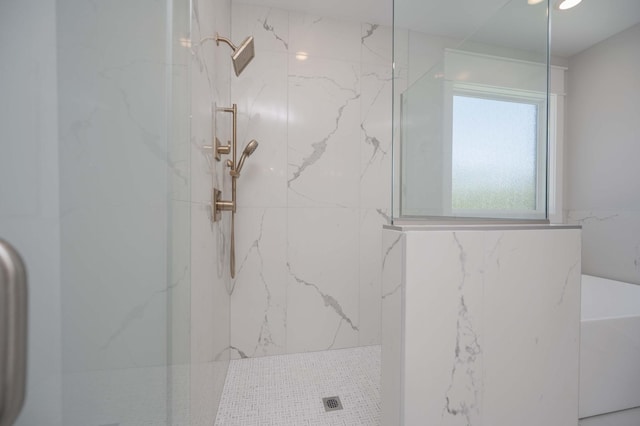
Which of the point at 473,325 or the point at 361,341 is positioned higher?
the point at 473,325

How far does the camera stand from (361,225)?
6.50 feet

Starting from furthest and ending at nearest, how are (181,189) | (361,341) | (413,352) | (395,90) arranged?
(361,341)
(395,90)
(413,352)
(181,189)

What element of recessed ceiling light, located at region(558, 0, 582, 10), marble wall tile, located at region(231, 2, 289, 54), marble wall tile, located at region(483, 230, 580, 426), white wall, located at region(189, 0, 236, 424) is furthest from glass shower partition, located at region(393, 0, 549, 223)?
recessed ceiling light, located at region(558, 0, 582, 10)

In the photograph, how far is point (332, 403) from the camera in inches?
54.2

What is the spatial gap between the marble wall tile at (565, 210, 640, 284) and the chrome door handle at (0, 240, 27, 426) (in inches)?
112

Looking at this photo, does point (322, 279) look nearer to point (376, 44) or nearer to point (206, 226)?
point (206, 226)

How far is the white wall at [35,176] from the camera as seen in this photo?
0.34 metres

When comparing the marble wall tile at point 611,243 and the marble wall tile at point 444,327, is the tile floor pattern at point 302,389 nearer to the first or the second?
the marble wall tile at point 444,327

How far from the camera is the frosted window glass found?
44.3 inches

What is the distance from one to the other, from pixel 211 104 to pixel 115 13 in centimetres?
73

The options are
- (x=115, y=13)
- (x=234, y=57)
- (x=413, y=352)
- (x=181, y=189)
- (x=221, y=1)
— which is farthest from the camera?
(x=221, y=1)

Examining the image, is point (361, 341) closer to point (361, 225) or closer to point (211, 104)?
point (361, 225)

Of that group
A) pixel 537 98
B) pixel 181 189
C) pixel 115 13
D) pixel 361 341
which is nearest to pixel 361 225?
A: pixel 361 341

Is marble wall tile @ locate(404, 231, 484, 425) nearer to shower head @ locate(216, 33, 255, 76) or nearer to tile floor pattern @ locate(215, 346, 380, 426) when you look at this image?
tile floor pattern @ locate(215, 346, 380, 426)
